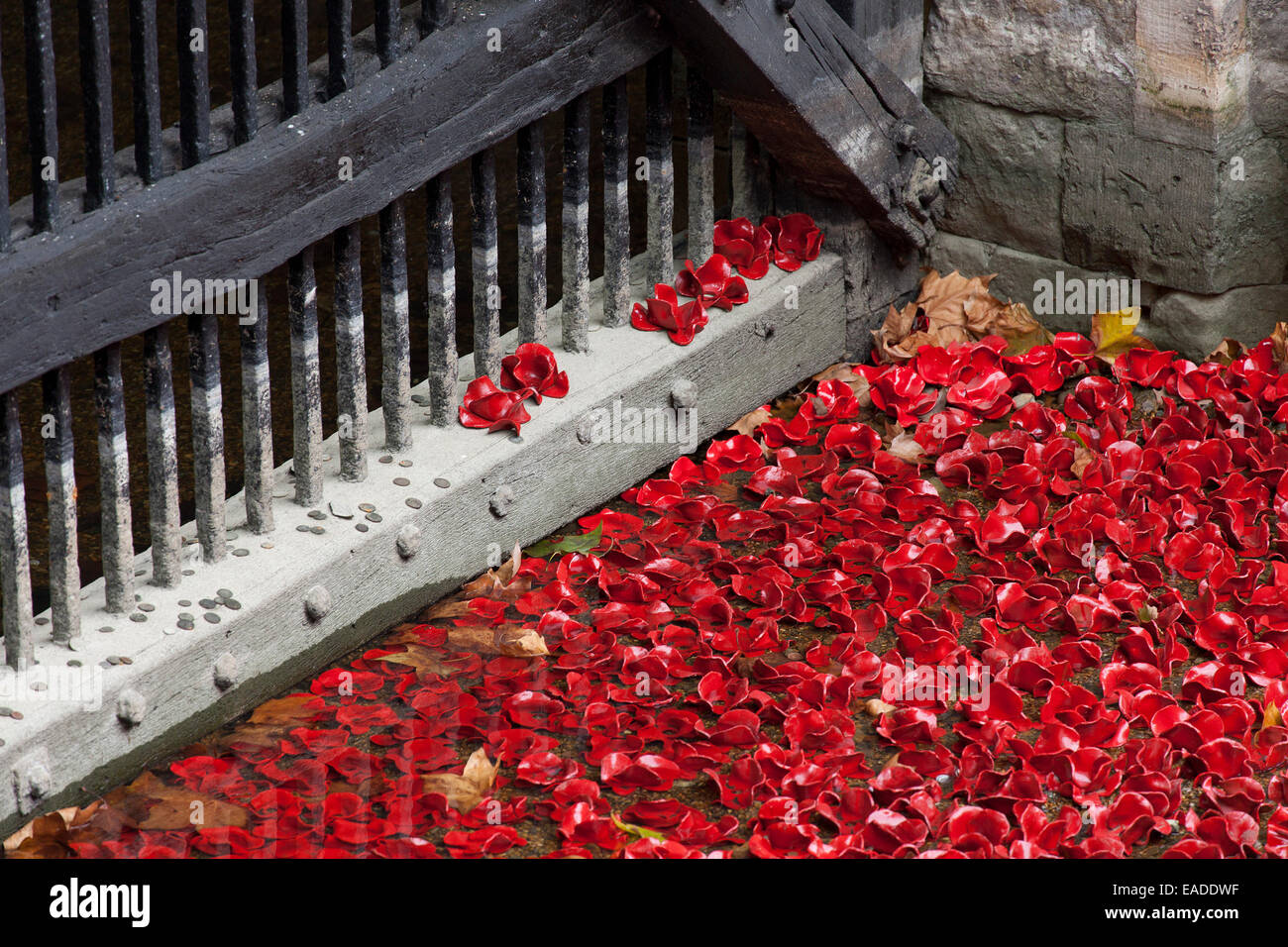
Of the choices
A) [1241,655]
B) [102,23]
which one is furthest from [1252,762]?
[102,23]

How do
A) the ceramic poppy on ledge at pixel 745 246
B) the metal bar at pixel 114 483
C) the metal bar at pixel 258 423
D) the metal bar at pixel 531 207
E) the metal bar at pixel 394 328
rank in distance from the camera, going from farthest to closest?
1. the ceramic poppy on ledge at pixel 745 246
2. the metal bar at pixel 531 207
3. the metal bar at pixel 394 328
4. the metal bar at pixel 258 423
5. the metal bar at pixel 114 483

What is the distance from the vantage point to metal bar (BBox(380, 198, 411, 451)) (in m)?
3.50

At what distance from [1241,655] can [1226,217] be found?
4.92 feet

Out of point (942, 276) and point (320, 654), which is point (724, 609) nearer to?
point (320, 654)

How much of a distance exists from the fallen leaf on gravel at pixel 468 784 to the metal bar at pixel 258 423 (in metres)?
0.75

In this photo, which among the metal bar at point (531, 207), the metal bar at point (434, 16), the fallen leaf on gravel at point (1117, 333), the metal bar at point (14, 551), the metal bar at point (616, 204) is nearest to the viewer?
the metal bar at point (14, 551)

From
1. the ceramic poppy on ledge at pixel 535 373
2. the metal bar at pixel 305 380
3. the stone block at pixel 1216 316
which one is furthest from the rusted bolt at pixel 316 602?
the stone block at pixel 1216 316

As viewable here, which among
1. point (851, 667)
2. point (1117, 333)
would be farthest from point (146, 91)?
point (1117, 333)

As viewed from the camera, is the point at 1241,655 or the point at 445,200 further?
the point at 445,200

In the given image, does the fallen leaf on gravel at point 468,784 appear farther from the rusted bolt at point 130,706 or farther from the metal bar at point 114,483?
the metal bar at point 114,483

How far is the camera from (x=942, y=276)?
4.70m

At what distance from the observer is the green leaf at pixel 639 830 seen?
2.78m

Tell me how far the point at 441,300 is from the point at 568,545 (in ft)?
2.16

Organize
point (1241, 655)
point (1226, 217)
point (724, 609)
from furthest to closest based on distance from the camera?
point (1226, 217) < point (724, 609) < point (1241, 655)
